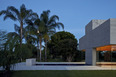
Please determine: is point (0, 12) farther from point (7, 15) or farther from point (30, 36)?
point (30, 36)

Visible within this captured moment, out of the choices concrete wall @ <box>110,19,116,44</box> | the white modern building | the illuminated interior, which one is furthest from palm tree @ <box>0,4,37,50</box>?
concrete wall @ <box>110,19,116,44</box>

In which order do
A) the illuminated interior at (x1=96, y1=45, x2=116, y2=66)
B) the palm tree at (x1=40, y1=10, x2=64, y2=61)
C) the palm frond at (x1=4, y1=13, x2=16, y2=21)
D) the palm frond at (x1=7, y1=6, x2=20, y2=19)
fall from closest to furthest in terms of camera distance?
the illuminated interior at (x1=96, y1=45, x2=116, y2=66) → the palm frond at (x1=4, y1=13, x2=16, y2=21) → the palm frond at (x1=7, y1=6, x2=20, y2=19) → the palm tree at (x1=40, y1=10, x2=64, y2=61)

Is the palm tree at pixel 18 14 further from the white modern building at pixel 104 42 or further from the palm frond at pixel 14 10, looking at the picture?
the white modern building at pixel 104 42

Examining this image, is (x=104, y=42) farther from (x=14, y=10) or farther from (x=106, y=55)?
(x=14, y=10)

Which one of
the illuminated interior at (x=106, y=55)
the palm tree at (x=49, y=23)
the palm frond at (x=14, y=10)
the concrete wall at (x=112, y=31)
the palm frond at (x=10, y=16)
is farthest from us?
the palm tree at (x=49, y=23)

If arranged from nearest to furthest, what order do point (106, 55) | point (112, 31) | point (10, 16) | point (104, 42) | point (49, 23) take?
point (112, 31), point (104, 42), point (106, 55), point (10, 16), point (49, 23)

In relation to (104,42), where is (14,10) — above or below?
above

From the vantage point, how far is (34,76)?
31.7ft

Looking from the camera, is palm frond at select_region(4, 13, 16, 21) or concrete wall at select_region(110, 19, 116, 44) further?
palm frond at select_region(4, 13, 16, 21)

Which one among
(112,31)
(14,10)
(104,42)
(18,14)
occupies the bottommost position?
(104,42)

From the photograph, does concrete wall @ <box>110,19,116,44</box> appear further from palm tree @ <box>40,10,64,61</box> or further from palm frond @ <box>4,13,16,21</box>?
palm frond @ <box>4,13,16,21</box>

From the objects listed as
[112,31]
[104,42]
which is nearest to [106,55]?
[104,42]

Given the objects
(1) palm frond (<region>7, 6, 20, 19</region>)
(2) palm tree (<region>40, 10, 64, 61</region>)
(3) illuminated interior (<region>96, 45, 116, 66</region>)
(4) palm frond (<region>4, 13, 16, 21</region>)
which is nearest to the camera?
(3) illuminated interior (<region>96, 45, 116, 66</region>)

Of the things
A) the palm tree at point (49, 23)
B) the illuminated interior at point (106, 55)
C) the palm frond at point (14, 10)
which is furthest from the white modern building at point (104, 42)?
the palm frond at point (14, 10)
